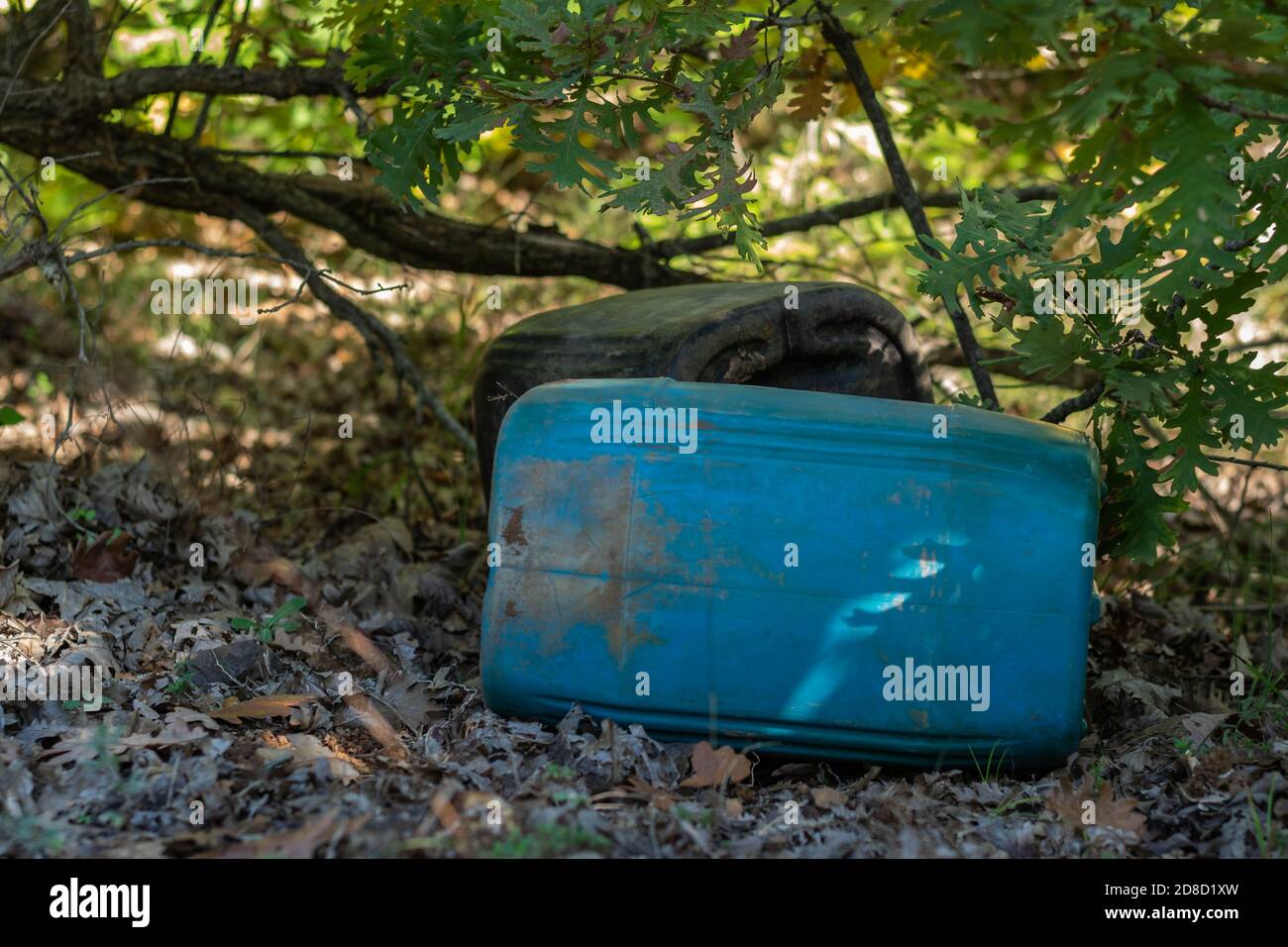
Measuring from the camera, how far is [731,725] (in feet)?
9.20

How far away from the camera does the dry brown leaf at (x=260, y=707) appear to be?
9.52 feet

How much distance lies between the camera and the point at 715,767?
2756 mm

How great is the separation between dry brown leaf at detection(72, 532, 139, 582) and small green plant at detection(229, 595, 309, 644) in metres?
0.54

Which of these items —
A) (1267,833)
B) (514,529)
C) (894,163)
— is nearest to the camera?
(1267,833)

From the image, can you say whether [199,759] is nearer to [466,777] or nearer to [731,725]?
[466,777]

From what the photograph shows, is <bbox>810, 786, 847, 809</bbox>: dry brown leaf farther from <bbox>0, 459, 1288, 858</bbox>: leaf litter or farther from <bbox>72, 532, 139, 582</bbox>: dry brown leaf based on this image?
<bbox>72, 532, 139, 582</bbox>: dry brown leaf

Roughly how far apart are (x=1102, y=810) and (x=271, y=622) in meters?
2.20

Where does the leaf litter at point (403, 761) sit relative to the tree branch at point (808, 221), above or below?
below

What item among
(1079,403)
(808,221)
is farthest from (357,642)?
(808,221)

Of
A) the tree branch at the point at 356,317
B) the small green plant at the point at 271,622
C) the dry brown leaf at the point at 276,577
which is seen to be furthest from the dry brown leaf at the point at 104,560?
the tree branch at the point at 356,317

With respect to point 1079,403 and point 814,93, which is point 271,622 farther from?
point 814,93

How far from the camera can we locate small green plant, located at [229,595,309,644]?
3367 mm

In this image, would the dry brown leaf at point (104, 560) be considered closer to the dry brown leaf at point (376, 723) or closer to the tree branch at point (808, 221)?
the dry brown leaf at point (376, 723)

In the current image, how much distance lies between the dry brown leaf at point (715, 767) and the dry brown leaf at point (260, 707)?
39.2 inches
